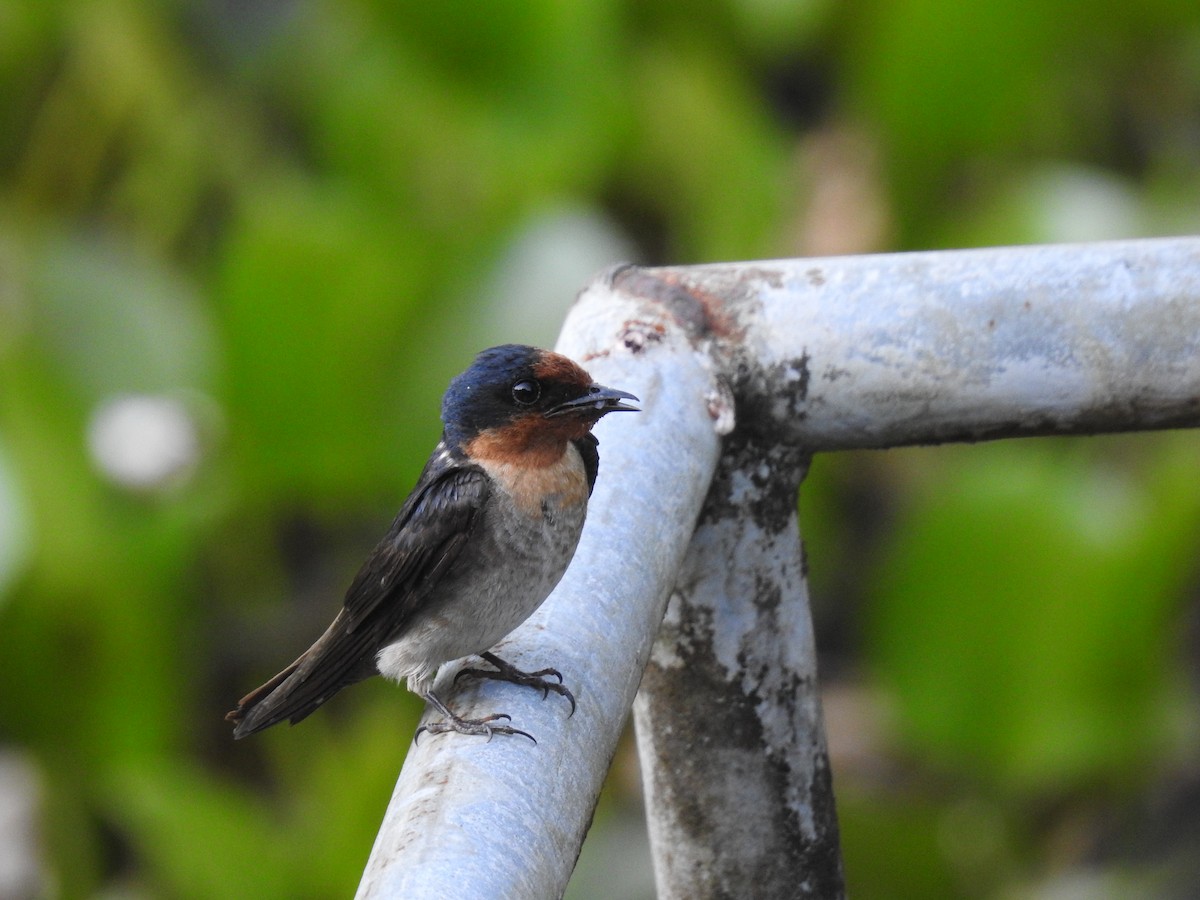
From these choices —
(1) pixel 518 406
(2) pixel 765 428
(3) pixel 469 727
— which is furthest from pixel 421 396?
(3) pixel 469 727

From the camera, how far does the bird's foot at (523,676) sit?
4.61 ft

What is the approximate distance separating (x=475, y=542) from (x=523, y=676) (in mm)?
359

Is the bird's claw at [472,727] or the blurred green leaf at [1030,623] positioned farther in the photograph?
the blurred green leaf at [1030,623]

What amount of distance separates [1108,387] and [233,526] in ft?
8.49

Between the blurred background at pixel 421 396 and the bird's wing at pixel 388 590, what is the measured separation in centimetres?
104

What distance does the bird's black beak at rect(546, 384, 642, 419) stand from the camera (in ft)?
5.59

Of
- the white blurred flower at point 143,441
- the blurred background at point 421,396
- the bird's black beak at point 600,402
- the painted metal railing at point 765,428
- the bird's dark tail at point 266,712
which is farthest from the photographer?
the white blurred flower at point 143,441

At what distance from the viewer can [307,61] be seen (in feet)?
15.3

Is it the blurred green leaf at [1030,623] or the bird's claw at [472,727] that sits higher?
the blurred green leaf at [1030,623]

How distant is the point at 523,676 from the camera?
4.94 feet

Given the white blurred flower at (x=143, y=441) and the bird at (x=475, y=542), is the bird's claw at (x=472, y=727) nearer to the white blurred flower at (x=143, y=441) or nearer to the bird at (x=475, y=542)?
the bird at (x=475, y=542)

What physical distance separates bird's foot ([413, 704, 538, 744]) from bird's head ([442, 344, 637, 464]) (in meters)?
0.37

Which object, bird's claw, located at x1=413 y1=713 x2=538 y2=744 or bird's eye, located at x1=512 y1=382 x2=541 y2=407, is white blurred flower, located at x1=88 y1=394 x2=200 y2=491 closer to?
bird's eye, located at x1=512 y1=382 x2=541 y2=407

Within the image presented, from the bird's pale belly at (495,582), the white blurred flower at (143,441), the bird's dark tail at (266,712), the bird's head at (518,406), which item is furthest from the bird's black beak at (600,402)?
the white blurred flower at (143,441)
